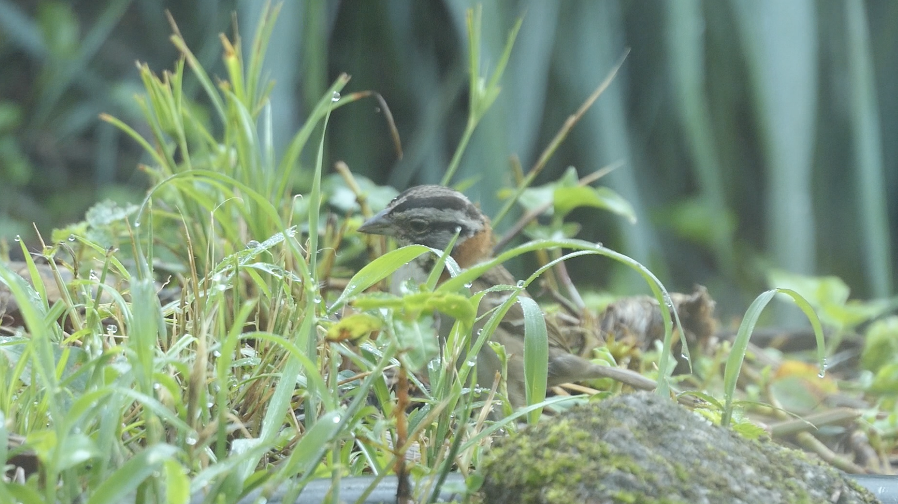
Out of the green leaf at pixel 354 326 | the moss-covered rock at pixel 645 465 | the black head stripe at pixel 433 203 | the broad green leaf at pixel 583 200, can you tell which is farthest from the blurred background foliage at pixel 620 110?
the green leaf at pixel 354 326

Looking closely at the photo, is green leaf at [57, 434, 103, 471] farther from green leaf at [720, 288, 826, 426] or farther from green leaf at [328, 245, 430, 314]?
green leaf at [720, 288, 826, 426]

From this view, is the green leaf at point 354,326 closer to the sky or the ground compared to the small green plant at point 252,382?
closer to the sky

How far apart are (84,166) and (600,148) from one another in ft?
11.4

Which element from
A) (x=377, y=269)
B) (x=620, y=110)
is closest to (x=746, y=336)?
(x=377, y=269)

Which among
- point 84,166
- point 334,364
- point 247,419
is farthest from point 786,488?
point 84,166

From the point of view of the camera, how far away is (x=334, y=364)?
51.0 inches

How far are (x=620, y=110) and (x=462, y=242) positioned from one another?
2332mm

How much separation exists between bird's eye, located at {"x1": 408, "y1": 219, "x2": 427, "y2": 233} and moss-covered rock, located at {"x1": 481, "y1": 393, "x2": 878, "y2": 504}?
128 cm

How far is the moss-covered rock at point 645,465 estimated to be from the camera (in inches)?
41.0

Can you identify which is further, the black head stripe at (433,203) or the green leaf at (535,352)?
the black head stripe at (433,203)

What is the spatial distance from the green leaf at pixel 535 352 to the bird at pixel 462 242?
0.78m

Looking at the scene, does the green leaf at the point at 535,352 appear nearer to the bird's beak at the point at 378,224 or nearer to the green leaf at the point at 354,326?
the green leaf at the point at 354,326

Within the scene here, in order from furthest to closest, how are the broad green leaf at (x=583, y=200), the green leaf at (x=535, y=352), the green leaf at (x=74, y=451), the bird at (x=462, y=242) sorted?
the broad green leaf at (x=583, y=200) → the bird at (x=462, y=242) → the green leaf at (x=535, y=352) → the green leaf at (x=74, y=451)

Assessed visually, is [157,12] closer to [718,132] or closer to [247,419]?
[718,132]
